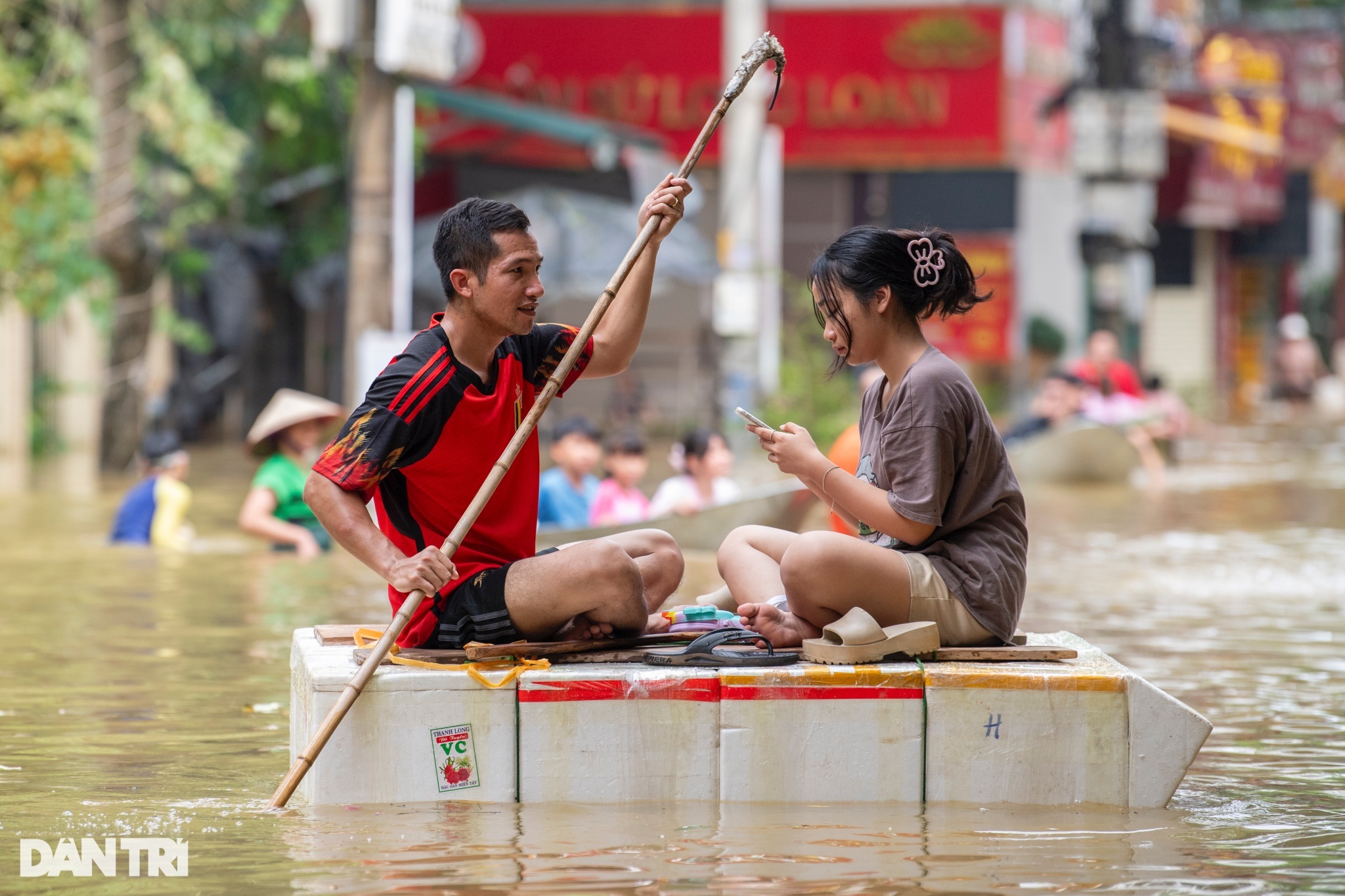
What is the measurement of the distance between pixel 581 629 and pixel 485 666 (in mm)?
346

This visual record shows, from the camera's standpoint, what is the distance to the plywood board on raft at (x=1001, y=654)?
15.8 feet

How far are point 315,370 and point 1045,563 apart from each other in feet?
49.9

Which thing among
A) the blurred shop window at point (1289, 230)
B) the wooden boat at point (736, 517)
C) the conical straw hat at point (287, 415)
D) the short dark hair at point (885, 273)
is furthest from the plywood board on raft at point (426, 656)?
the blurred shop window at point (1289, 230)

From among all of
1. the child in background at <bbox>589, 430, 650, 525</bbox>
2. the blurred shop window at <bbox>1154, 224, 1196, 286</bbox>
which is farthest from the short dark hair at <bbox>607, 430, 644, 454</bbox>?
the blurred shop window at <bbox>1154, 224, 1196, 286</bbox>

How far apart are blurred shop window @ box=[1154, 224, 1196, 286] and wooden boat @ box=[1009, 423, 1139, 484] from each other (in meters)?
19.9

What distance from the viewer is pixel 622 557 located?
4.85 m

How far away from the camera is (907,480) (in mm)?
4746

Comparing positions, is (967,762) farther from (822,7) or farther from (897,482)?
(822,7)

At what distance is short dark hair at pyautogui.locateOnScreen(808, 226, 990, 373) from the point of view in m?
4.85

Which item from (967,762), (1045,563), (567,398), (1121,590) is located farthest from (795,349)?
(967,762)

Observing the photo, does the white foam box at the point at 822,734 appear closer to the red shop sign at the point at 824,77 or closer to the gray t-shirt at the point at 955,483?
the gray t-shirt at the point at 955,483

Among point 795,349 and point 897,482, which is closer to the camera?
point 897,482

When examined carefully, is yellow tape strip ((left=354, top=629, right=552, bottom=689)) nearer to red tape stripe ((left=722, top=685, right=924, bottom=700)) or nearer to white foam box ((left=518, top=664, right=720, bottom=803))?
white foam box ((left=518, top=664, right=720, bottom=803))

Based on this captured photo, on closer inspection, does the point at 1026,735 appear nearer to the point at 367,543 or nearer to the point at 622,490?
the point at 367,543
